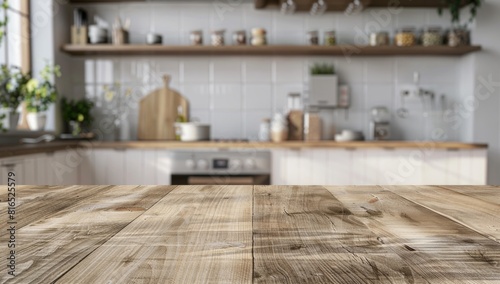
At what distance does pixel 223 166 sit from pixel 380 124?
4.17ft

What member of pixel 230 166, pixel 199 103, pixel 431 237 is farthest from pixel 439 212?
pixel 199 103

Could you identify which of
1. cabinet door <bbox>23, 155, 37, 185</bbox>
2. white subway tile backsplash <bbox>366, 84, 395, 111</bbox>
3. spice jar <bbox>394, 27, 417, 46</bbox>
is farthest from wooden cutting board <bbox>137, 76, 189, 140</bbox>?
spice jar <bbox>394, 27, 417, 46</bbox>

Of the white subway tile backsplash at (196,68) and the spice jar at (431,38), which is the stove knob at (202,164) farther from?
the spice jar at (431,38)

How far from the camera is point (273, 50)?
3697mm

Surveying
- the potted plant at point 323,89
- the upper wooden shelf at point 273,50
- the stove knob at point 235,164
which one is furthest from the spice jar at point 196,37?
the stove knob at point 235,164

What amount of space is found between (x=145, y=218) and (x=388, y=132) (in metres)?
3.29

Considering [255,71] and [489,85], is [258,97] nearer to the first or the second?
[255,71]

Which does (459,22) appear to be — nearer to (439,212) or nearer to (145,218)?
(439,212)

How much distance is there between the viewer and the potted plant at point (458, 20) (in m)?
3.62

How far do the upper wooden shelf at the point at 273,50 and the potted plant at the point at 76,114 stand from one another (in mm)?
387

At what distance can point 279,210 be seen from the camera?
33.3 inches

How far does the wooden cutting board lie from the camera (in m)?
3.90

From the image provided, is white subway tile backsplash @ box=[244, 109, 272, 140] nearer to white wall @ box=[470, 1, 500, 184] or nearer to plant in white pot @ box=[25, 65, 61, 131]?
plant in white pot @ box=[25, 65, 61, 131]

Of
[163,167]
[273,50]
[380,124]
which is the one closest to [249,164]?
[163,167]
